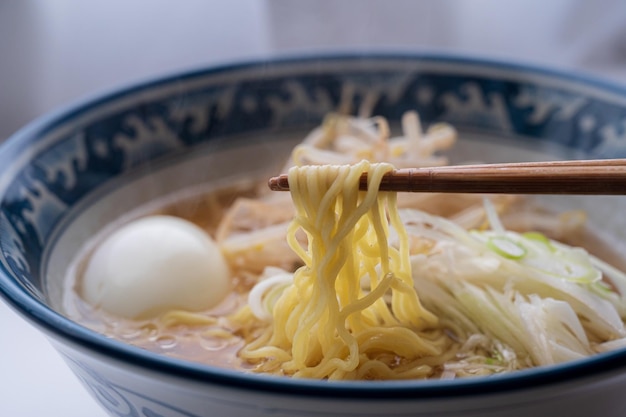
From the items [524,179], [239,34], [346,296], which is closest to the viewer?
[524,179]

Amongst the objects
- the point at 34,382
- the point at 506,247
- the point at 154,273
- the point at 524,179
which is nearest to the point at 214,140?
the point at 154,273

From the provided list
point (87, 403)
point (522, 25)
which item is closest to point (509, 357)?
point (87, 403)

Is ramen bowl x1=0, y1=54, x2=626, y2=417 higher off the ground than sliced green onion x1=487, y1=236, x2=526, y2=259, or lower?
higher

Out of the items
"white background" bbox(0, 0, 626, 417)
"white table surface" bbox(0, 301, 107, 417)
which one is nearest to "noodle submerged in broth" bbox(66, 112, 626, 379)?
"white table surface" bbox(0, 301, 107, 417)

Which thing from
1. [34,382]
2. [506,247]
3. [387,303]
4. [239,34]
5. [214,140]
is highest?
[239,34]

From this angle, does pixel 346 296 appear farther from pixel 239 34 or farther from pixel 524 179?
pixel 239 34

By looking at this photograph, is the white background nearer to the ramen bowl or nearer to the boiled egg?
the ramen bowl

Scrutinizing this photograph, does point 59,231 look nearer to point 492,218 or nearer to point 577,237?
point 492,218
